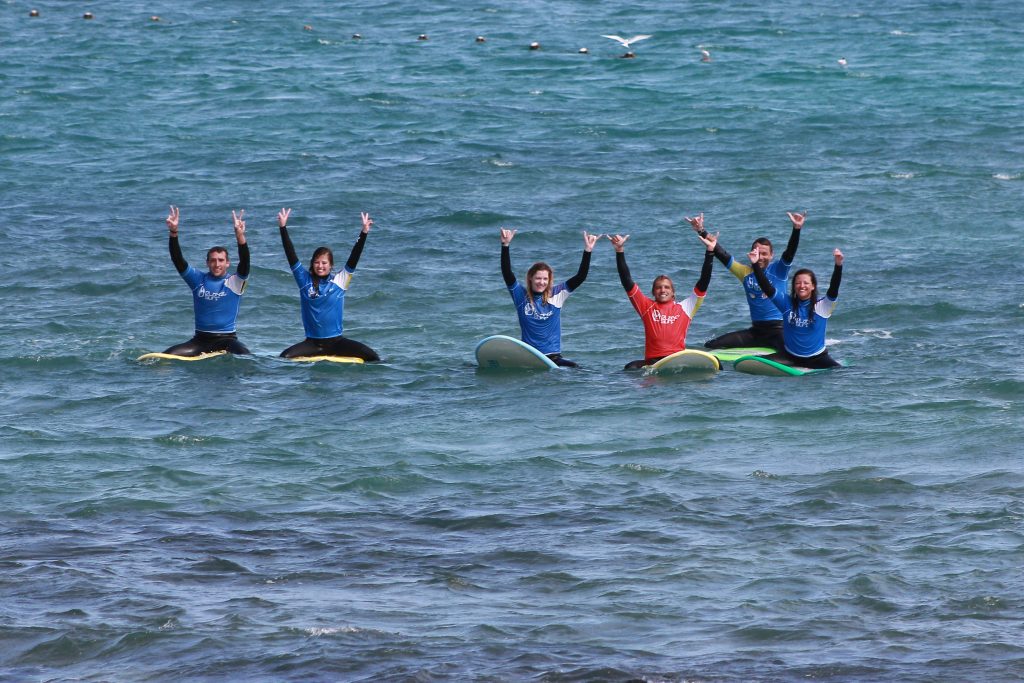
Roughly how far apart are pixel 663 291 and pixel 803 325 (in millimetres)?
1812

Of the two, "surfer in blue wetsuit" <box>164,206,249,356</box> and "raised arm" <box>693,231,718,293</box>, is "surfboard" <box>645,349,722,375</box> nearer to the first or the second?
"raised arm" <box>693,231,718,293</box>

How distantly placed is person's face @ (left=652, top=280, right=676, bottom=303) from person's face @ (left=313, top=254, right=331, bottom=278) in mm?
4087

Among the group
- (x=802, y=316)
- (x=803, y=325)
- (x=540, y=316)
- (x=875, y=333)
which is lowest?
(x=875, y=333)

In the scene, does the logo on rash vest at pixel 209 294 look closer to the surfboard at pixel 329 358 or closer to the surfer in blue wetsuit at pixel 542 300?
the surfboard at pixel 329 358

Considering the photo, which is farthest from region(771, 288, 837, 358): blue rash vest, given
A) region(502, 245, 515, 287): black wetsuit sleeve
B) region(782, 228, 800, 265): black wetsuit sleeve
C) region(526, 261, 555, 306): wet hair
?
region(502, 245, 515, 287): black wetsuit sleeve

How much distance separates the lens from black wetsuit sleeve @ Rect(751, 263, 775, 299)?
60.3 feet

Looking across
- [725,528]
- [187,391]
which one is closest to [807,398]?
[725,528]

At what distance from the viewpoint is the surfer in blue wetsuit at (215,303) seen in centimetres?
1894

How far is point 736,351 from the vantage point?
19.6m

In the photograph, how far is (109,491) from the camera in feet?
46.6

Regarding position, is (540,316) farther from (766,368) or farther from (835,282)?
(835,282)

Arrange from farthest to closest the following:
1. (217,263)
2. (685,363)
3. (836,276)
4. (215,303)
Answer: (215,303)
(217,263)
(685,363)
(836,276)

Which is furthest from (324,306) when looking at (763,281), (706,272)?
(763,281)

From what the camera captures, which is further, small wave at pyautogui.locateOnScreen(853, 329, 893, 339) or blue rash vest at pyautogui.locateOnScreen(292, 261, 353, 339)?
small wave at pyautogui.locateOnScreen(853, 329, 893, 339)
